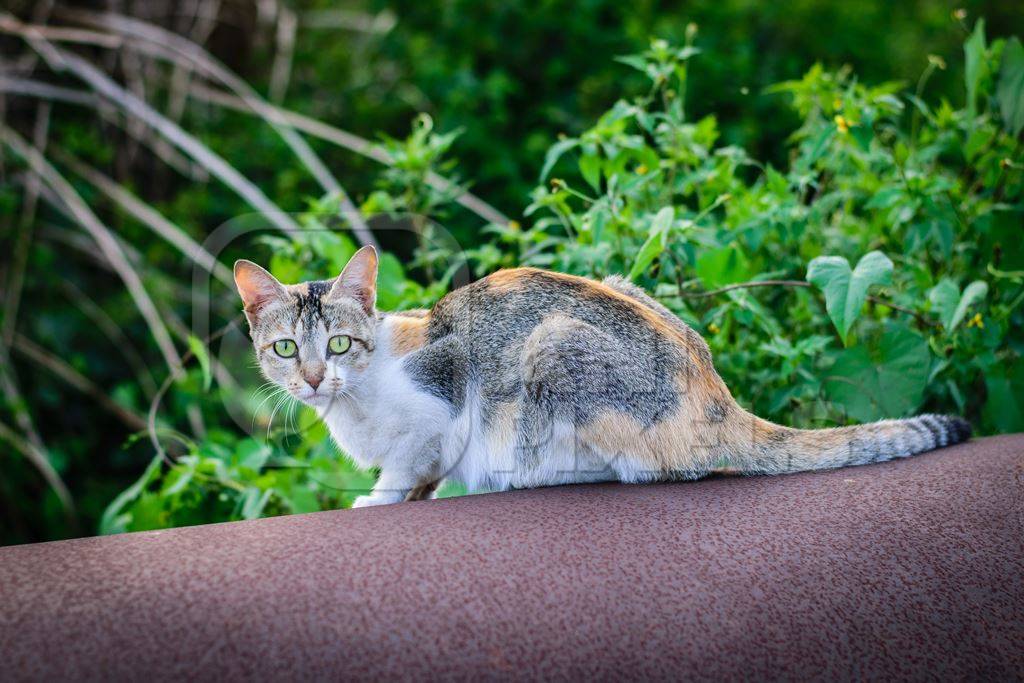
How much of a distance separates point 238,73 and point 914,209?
3.96 meters

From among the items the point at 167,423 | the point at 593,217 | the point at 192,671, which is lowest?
the point at 167,423

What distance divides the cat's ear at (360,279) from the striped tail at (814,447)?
2.26 ft

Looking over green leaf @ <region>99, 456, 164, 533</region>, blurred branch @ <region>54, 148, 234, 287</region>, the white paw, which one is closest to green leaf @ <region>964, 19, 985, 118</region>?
the white paw

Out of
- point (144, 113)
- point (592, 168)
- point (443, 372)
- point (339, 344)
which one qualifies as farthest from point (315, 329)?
point (144, 113)

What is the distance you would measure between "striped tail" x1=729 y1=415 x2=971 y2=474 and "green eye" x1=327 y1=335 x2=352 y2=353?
0.69m

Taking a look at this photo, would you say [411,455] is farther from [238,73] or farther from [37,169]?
[238,73]

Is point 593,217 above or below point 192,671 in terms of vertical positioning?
above

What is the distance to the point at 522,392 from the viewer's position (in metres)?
1.57

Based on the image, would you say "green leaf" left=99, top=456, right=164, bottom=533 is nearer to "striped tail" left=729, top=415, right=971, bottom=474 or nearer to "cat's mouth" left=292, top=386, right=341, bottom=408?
"cat's mouth" left=292, top=386, right=341, bottom=408

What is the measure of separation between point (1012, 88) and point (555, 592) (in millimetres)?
1818

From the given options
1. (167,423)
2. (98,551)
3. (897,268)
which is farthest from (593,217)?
(167,423)

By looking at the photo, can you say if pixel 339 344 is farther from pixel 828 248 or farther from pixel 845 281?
pixel 828 248

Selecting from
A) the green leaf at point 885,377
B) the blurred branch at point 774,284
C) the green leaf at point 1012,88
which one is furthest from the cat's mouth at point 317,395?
the green leaf at point 1012,88

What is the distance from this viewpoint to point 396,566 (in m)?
1.24
